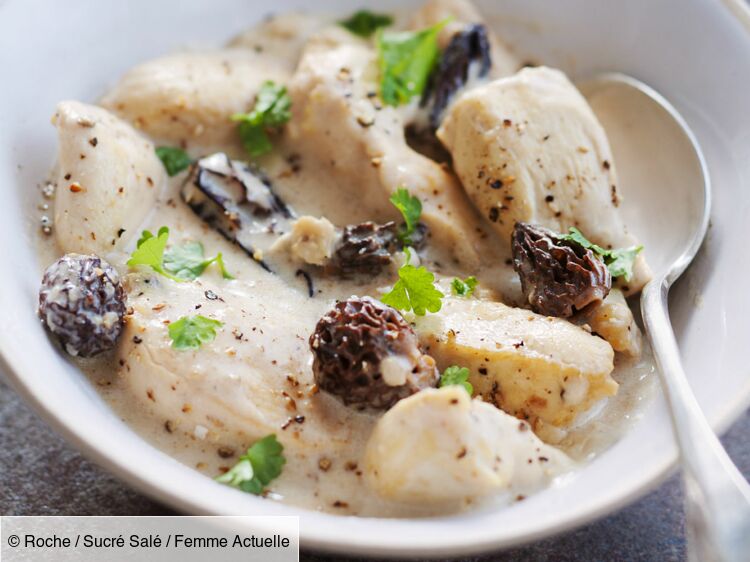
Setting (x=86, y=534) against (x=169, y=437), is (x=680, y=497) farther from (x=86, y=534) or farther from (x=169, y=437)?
(x=86, y=534)

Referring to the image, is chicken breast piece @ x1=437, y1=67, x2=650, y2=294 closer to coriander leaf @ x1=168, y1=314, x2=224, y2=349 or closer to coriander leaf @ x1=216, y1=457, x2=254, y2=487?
coriander leaf @ x1=168, y1=314, x2=224, y2=349

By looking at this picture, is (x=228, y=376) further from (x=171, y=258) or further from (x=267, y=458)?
(x=171, y=258)

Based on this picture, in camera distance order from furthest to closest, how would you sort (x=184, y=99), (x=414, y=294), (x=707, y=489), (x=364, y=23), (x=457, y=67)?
(x=364, y=23) < (x=457, y=67) < (x=184, y=99) < (x=414, y=294) < (x=707, y=489)

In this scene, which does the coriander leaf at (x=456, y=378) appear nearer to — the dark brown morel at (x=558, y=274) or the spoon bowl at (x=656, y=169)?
the dark brown morel at (x=558, y=274)

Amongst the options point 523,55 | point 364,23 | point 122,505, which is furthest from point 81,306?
point 523,55

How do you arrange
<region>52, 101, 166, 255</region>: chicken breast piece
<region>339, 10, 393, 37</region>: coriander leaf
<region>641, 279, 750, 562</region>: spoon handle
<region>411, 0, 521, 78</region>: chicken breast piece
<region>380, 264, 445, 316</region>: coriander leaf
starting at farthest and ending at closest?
<region>339, 10, 393, 37</region>: coriander leaf < <region>411, 0, 521, 78</region>: chicken breast piece < <region>52, 101, 166, 255</region>: chicken breast piece < <region>380, 264, 445, 316</region>: coriander leaf < <region>641, 279, 750, 562</region>: spoon handle

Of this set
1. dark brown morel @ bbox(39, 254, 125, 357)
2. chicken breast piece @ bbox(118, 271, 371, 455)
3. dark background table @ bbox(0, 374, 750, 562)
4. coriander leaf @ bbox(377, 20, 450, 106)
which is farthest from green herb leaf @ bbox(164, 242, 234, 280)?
coriander leaf @ bbox(377, 20, 450, 106)
